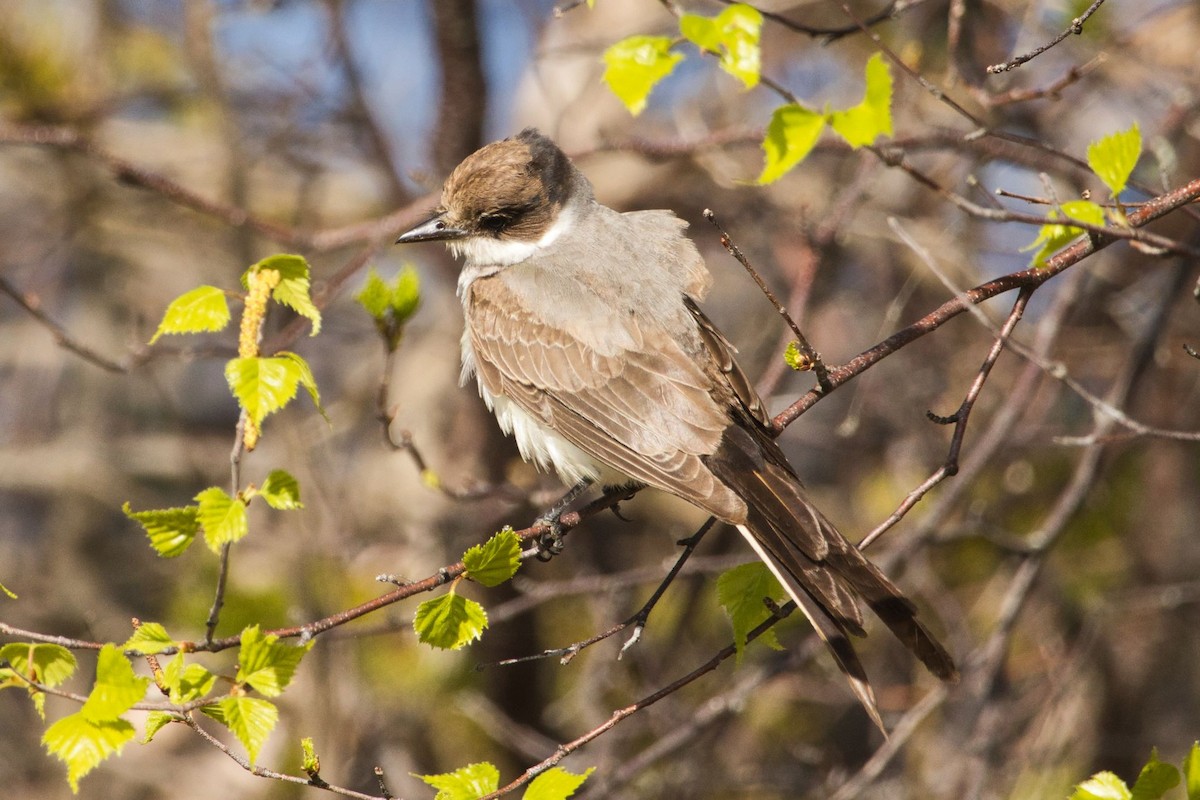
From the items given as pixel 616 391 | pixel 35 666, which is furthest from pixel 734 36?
pixel 35 666

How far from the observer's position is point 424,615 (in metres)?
2.72

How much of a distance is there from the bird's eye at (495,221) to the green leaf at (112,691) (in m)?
2.49

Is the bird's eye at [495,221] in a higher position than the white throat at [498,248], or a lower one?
higher

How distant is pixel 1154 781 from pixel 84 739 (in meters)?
2.29

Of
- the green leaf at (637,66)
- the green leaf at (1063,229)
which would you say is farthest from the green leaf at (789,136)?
the green leaf at (1063,229)

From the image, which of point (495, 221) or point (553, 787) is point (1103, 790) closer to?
point (553, 787)

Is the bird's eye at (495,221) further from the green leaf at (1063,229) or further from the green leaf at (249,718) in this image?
the green leaf at (249,718)

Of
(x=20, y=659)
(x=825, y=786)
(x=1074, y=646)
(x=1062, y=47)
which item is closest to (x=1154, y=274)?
(x=1062, y=47)

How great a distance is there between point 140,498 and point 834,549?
5.12m

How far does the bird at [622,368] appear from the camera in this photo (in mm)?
3100

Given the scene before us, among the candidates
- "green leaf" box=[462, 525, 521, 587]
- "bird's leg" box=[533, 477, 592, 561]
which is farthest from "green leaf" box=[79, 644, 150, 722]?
"bird's leg" box=[533, 477, 592, 561]

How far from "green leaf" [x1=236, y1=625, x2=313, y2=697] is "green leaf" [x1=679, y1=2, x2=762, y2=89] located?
148 centimetres

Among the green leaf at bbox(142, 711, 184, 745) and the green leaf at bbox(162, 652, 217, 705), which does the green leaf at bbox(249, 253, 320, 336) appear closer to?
the green leaf at bbox(162, 652, 217, 705)

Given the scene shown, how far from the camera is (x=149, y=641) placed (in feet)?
8.23
